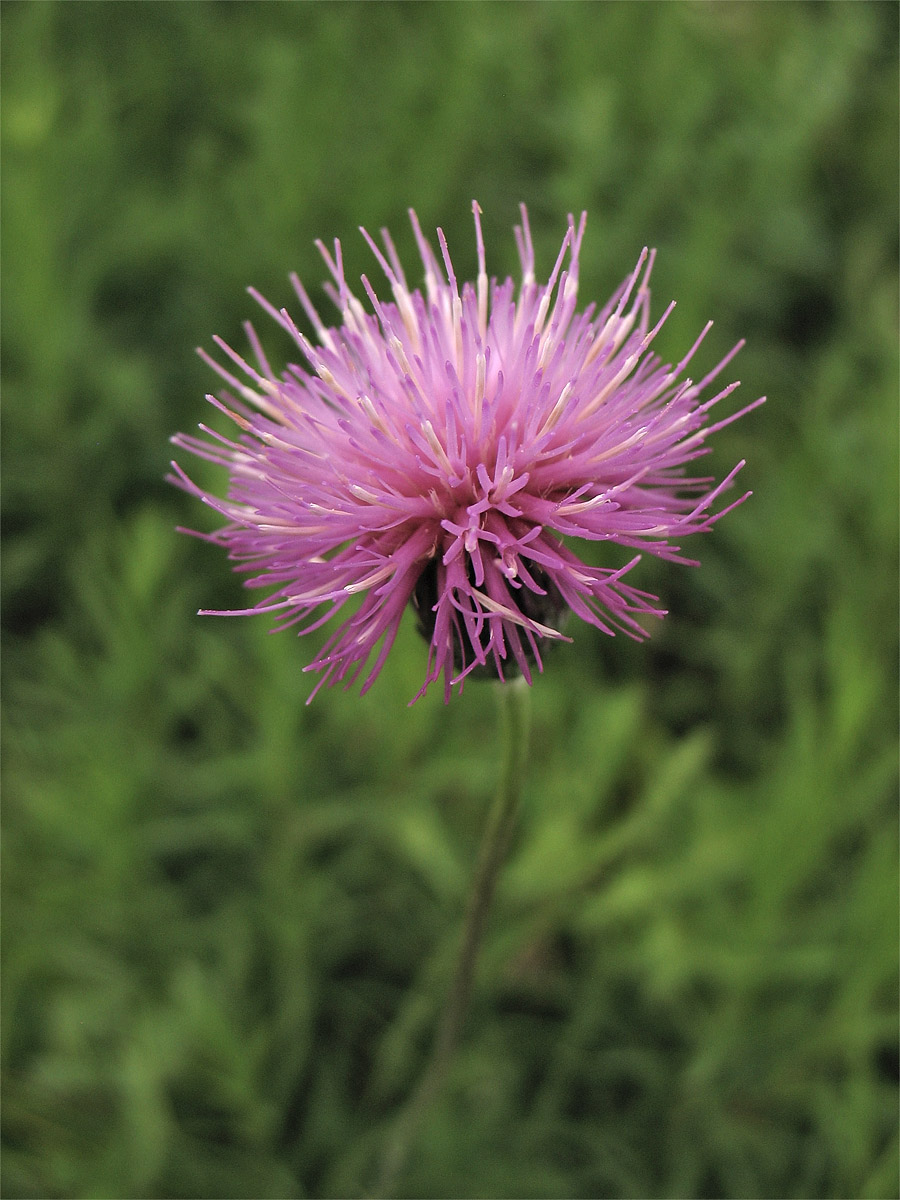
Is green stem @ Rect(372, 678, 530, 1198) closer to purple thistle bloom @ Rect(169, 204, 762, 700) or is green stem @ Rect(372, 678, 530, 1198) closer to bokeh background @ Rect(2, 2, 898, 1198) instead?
purple thistle bloom @ Rect(169, 204, 762, 700)

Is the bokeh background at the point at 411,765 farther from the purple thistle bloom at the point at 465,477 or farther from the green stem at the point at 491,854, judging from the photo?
the purple thistle bloom at the point at 465,477

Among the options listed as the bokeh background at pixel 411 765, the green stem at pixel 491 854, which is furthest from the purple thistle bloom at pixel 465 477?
the bokeh background at pixel 411 765

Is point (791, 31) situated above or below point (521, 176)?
above

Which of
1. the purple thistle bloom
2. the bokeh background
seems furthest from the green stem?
the bokeh background

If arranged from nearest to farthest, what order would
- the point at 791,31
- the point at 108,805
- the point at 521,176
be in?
1. the point at 108,805
2. the point at 521,176
3. the point at 791,31

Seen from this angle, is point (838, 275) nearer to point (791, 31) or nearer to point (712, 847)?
point (791, 31)

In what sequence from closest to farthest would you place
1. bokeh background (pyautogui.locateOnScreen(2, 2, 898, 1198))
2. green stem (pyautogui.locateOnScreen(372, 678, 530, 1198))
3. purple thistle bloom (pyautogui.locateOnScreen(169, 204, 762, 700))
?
1. purple thistle bloom (pyautogui.locateOnScreen(169, 204, 762, 700))
2. green stem (pyautogui.locateOnScreen(372, 678, 530, 1198))
3. bokeh background (pyautogui.locateOnScreen(2, 2, 898, 1198))

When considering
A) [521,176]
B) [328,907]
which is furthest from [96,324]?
[328,907]
